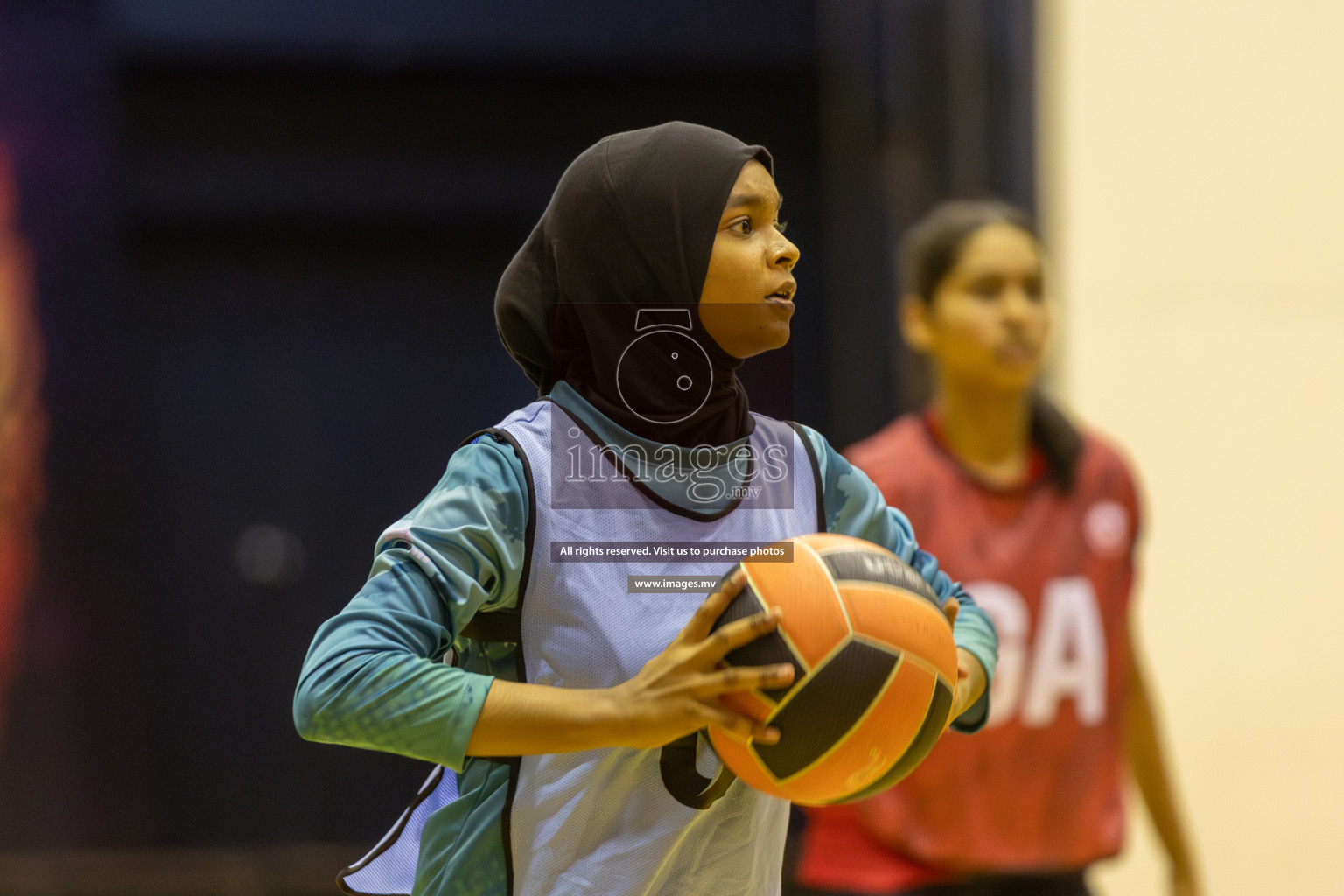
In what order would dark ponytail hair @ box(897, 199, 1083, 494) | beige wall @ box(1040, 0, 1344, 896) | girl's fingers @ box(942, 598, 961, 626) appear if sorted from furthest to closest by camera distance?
beige wall @ box(1040, 0, 1344, 896), dark ponytail hair @ box(897, 199, 1083, 494), girl's fingers @ box(942, 598, 961, 626)

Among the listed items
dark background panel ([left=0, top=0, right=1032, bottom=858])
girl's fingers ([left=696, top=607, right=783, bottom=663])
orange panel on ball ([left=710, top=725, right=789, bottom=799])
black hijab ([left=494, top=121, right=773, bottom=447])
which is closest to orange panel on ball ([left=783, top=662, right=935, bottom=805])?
orange panel on ball ([left=710, top=725, right=789, bottom=799])

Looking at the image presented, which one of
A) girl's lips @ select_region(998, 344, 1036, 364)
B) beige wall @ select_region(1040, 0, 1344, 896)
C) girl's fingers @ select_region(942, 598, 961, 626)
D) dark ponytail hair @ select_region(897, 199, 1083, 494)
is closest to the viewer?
girl's fingers @ select_region(942, 598, 961, 626)

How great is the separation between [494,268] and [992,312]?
4.98 ft

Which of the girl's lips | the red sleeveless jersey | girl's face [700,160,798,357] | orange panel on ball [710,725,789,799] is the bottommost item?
the red sleeveless jersey

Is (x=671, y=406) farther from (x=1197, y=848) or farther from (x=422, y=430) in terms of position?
(x=1197, y=848)

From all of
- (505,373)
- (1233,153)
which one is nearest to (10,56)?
Result: (505,373)

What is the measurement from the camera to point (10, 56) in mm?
4219

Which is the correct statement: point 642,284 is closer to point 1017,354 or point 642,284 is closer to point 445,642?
point 445,642

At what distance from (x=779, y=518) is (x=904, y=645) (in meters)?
0.18

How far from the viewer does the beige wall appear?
3.98 m

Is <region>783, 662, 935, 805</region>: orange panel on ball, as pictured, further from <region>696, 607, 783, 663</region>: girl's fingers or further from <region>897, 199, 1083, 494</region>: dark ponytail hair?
<region>897, 199, 1083, 494</region>: dark ponytail hair

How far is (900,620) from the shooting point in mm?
1216

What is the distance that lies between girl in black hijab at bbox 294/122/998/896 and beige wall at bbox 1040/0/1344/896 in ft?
9.71

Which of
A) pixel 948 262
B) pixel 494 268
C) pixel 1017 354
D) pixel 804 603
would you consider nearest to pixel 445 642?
pixel 804 603
